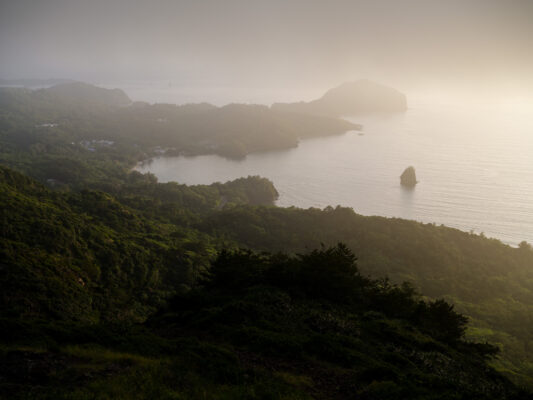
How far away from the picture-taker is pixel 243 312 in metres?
13.6

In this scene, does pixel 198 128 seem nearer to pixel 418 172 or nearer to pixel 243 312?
pixel 418 172

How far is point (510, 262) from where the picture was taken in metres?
47.7

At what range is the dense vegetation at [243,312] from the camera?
352 inches

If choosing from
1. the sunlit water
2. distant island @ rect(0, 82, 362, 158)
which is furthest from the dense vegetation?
distant island @ rect(0, 82, 362, 158)

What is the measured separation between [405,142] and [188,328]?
152805 millimetres

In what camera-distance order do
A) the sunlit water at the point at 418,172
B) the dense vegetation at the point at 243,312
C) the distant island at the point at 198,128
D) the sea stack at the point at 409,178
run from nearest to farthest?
the dense vegetation at the point at 243,312 → the sunlit water at the point at 418,172 → the sea stack at the point at 409,178 → the distant island at the point at 198,128

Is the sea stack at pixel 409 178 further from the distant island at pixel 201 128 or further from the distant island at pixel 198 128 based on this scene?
the distant island at pixel 201 128

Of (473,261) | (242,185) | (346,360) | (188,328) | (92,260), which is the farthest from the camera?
(242,185)

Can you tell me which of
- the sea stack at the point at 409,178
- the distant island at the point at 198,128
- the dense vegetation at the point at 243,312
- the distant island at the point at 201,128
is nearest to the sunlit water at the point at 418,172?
the sea stack at the point at 409,178

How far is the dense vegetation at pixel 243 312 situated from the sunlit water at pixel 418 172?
2604 cm

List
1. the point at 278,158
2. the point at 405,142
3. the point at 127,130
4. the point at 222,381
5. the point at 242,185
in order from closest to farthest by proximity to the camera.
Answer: the point at 222,381 → the point at 242,185 → the point at 278,158 → the point at 405,142 → the point at 127,130

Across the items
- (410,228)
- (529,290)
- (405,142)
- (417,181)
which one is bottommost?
(529,290)

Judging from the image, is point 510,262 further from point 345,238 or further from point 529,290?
point 345,238

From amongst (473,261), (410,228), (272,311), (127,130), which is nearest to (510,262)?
(473,261)
